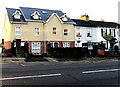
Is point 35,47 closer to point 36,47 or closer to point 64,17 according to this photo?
point 36,47

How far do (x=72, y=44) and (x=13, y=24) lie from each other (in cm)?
1174

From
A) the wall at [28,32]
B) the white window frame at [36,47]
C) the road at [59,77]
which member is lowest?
the road at [59,77]

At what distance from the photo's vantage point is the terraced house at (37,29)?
28.2 m

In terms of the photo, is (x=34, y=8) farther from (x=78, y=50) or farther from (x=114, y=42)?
(x=114, y=42)

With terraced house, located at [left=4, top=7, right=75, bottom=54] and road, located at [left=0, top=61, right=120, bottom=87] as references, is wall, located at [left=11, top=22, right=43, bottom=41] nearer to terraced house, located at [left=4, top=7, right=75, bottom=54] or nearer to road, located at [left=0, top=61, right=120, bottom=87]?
terraced house, located at [left=4, top=7, right=75, bottom=54]

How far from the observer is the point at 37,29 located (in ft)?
97.6

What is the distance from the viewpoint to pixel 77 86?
6.70 meters

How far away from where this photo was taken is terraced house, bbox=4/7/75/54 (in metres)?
28.2

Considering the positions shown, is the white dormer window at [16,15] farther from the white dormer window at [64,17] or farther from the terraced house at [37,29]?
the white dormer window at [64,17]

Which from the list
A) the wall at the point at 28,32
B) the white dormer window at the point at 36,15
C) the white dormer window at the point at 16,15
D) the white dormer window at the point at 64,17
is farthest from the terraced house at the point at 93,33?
the white dormer window at the point at 16,15

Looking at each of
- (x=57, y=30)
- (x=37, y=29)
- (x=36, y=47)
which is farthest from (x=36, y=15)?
(x=36, y=47)

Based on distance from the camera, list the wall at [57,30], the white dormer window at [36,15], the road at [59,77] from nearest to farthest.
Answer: the road at [59,77], the white dormer window at [36,15], the wall at [57,30]

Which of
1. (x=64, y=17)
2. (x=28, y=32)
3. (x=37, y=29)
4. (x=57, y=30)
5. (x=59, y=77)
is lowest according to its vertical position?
(x=59, y=77)

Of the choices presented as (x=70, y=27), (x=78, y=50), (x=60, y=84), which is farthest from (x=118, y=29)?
(x=60, y=84)
